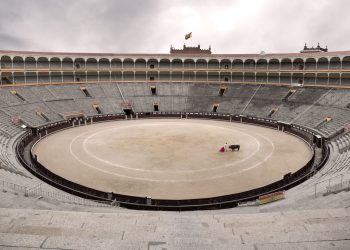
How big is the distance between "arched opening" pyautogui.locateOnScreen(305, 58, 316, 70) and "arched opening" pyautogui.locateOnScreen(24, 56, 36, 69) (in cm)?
6159

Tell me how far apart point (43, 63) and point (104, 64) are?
1440 centimetres

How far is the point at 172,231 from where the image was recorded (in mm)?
7301

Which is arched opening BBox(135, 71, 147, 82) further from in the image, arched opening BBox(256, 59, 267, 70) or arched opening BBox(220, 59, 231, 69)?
arched opening BBox(256, 59, 267, 70)

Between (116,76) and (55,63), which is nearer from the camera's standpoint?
(55,63)

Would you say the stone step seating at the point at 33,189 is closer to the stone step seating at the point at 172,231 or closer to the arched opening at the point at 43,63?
the stone step seating at the point at 172,231

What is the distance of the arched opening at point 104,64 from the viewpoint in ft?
235

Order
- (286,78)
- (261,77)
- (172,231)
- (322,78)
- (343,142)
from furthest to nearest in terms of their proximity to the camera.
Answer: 1. (261,77)
2. (286,78)
3. (322,78)
4. (343,142)
5. (172,231)

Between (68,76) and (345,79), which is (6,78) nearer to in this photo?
(68,76)

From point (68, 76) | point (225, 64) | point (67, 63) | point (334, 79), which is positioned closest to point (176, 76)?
point (225, 64)

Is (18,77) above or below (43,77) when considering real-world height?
below

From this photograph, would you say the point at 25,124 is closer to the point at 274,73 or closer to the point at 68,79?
the point at 68,79

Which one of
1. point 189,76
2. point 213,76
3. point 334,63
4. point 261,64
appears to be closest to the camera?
point 334,63

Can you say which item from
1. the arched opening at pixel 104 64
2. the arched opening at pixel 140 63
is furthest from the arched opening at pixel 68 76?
the arched opening at pixel 140 63

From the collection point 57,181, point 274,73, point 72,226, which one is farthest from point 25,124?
point 274,73
